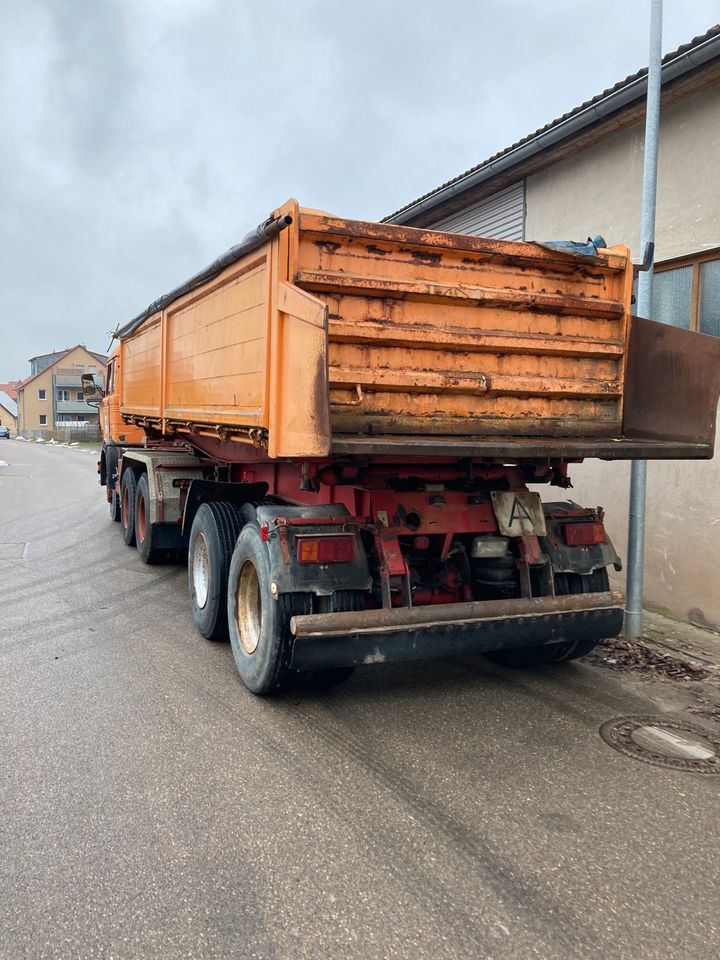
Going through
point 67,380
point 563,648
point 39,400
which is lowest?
point 563,648

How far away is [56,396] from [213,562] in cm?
8822

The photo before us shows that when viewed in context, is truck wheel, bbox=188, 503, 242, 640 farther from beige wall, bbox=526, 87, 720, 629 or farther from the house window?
the house window

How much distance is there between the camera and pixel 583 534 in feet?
16.4

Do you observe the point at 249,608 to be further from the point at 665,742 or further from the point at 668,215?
the point at 668,215

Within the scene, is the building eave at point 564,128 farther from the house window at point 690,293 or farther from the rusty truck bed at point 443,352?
the rusty truck bed at point 443,352

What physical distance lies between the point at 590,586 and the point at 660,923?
2.58m

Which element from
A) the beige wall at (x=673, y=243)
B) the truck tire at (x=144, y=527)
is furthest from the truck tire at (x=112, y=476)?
the beige wall at (x=673, y=243)

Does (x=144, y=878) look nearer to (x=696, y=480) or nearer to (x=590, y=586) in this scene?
(x=590, y=586)

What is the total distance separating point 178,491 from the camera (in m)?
8.29

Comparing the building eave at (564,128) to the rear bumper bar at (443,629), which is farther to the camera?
the building eave at (564,128)

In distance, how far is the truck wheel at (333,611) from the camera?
4.36 metres

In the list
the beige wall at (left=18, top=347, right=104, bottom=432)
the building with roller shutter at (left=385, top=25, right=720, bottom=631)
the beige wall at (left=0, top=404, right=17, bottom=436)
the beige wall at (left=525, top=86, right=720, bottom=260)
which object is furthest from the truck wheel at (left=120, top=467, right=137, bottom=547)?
the beige wall at (left=0, top=404, right=17, bottom=436)

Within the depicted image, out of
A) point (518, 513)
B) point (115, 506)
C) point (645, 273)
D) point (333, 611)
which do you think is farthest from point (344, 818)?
point (115, 506)

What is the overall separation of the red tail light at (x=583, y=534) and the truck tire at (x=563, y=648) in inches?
7.9
